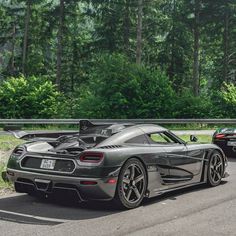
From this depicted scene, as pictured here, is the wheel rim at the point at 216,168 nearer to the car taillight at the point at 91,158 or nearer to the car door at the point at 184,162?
the car door at the point at 184,162

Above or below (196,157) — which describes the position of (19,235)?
below

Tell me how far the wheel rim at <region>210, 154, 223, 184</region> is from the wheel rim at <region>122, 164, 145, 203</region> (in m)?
2.20

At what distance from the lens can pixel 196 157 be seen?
853cm

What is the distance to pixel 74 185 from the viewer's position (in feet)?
22.1

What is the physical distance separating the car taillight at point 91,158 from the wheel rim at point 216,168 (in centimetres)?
294

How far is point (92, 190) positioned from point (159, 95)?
71.0ft

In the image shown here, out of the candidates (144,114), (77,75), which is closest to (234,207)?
(144,114)

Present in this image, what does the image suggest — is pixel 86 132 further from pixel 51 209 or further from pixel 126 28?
pixel 126 28

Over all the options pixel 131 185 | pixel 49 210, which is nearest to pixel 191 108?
pixel 131 185

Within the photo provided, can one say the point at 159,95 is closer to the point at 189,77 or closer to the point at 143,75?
the point at 143,75

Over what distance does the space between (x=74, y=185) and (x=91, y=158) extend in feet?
1.45

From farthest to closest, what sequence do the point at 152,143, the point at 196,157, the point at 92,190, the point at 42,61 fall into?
1. the point at 42,61
2. the point at 196,157
3. the point at 152,143
4. the point at 92,190

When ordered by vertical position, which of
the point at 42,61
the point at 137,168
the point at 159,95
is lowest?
the point at 137,168

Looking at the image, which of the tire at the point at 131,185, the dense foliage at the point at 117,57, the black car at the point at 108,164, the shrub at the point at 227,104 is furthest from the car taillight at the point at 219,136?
the shrub at the point at 227,104
